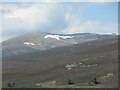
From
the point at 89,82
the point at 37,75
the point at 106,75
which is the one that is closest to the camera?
the point at 89,82

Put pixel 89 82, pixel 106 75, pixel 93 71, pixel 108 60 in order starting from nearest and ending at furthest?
pixel 89 82
pixel 106 75
pixel 93 71
pixel 108 60

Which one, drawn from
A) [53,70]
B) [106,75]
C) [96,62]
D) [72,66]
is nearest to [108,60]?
[96,62]

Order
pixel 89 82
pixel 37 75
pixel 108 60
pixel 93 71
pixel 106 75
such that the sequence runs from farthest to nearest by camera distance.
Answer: pixel 108 60 → pixel 37 75 → pixel 93 71 → pixel 106 75 → pixel 89 82

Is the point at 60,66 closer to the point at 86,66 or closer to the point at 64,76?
the point at 86,66

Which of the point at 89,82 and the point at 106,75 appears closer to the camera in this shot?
the point at 89,82

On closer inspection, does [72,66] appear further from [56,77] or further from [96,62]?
[56,77]

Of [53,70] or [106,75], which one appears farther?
[53,70]

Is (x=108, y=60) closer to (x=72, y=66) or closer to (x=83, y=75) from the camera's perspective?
(x=72, y=66)

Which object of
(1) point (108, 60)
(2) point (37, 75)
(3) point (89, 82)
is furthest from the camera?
(1) point (108, 60)

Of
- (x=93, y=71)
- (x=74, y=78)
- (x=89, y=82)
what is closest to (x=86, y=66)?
(x=93, y=71)
